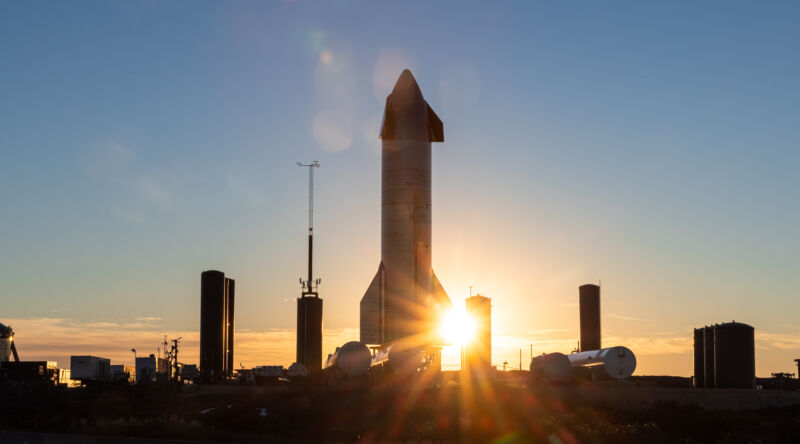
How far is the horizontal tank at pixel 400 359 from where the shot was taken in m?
73.9

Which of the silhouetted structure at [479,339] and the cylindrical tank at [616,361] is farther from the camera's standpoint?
the silhouetted structure at [479,339]

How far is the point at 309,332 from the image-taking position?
91.4m

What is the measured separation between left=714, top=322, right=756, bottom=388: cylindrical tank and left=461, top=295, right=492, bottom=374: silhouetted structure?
24322 millimetres

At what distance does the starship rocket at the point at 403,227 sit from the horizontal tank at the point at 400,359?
1.11 meters

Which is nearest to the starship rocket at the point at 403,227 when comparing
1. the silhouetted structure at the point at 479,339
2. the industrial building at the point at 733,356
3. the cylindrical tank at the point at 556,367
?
the cylindrical tank at the point at 556,367

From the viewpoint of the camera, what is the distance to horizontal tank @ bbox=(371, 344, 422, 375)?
7388 centimetres

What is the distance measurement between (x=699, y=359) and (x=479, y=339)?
23147 millimetres

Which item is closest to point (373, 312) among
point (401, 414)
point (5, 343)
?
point (401, 414)

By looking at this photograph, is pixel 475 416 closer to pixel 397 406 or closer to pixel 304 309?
pixel 397 406

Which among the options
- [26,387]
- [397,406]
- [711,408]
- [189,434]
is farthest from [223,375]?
[189,434]

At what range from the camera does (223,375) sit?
104 metres

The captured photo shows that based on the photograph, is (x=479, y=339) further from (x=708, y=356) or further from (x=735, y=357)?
(x=735, y=357)

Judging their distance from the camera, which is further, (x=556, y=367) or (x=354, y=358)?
(x=556, y=367)

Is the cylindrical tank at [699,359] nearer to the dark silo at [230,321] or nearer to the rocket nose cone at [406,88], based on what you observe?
the rocket nose cone at [406,88]
